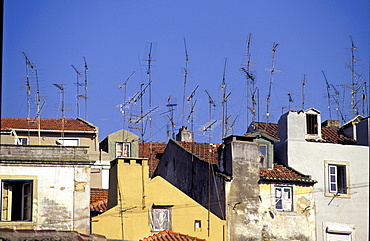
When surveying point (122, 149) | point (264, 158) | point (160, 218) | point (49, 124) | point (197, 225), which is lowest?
point (197, 225)

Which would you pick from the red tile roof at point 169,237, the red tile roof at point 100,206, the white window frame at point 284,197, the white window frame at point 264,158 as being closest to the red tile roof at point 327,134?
the white window frame at point 264,158

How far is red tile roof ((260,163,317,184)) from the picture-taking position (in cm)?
2812

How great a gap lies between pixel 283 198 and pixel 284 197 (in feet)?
0.24

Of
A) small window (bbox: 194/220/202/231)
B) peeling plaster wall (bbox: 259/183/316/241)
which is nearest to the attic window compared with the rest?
peeling plaster wall (bbox: 259/183/316/241)

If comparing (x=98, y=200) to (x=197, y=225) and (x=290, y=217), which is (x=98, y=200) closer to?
(x=197, y=225)

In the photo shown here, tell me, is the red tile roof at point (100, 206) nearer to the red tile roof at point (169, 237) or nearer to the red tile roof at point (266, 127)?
the red tile roof at point (169, 237)

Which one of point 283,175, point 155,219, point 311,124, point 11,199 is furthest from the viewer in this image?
point 311,124

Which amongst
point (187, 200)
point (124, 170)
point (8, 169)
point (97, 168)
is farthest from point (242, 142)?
point (97, 168)

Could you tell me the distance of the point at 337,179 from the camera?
102 ft

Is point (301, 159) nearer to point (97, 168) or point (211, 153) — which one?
point (211, 153)

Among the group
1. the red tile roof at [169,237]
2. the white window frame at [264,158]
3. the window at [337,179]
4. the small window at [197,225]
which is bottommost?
the red tile roof at [169,237]

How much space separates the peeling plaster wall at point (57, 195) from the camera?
2381cm

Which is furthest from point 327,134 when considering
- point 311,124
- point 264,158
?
point 264,158

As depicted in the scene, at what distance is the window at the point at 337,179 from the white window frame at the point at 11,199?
565 inches
